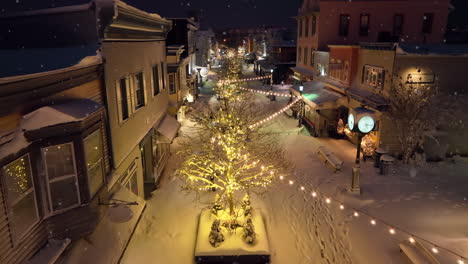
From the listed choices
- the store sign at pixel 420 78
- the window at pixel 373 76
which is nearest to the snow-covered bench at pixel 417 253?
the store sign at pixel 420 78

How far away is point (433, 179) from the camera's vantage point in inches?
674

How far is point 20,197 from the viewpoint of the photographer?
6.30 m

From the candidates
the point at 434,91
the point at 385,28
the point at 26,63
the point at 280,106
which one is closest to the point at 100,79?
the point at 26,63

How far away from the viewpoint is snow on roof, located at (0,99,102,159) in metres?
5.81

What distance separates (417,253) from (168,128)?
1212 centimetres

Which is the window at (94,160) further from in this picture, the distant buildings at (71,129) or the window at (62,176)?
the window at (62,176)

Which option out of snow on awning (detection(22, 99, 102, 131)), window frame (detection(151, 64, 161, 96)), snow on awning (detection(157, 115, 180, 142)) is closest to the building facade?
snow on awning (detection(157, 115, 180, 142))

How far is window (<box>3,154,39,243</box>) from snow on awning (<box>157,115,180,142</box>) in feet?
32.4

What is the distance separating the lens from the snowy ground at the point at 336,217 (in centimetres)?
1127

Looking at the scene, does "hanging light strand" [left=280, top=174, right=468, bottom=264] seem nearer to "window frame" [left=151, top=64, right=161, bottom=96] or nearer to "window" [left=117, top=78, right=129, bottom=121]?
"window frame" [left=151, top=64, right=161, bottom=96]

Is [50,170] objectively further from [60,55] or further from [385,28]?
[385,28]

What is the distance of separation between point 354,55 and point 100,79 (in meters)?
18.7

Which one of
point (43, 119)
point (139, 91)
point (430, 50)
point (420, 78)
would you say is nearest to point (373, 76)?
point (420, 78)

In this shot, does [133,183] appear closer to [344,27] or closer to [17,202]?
[17,202]
